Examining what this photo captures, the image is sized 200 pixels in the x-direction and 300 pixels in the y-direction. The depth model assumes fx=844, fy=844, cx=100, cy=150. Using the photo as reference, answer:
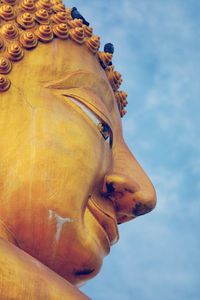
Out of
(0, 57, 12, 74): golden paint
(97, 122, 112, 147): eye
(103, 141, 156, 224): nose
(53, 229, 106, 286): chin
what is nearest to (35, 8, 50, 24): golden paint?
(0, 57, 12, 74): golden paint

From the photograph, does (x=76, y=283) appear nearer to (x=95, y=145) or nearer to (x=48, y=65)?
(x=95, y=145)

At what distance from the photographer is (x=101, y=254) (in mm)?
5078

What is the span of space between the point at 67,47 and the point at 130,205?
3.77ft

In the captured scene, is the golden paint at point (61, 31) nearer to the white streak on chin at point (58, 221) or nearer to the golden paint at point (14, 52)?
the golden paint at point (14, 52)

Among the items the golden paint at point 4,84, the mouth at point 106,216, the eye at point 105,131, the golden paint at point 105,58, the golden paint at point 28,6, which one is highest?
the golden paint at point 28,6

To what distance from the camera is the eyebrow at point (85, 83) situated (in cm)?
531

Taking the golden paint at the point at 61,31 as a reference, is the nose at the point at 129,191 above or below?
below

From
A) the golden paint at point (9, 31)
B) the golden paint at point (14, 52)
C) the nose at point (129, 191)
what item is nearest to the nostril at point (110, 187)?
the nose at point (129, 191)

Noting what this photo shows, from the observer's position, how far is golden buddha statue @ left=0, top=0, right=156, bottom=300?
4.84 m

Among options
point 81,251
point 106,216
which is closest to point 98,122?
point 106,216

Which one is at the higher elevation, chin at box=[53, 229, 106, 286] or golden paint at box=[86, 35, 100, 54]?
golden paint at box=[86, 35, 100, 54]

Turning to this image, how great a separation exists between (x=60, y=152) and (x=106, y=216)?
51 cm

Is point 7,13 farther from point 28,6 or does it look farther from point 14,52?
point 14,52

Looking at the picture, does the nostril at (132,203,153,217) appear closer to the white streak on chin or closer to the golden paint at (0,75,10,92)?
the white streak on chin
